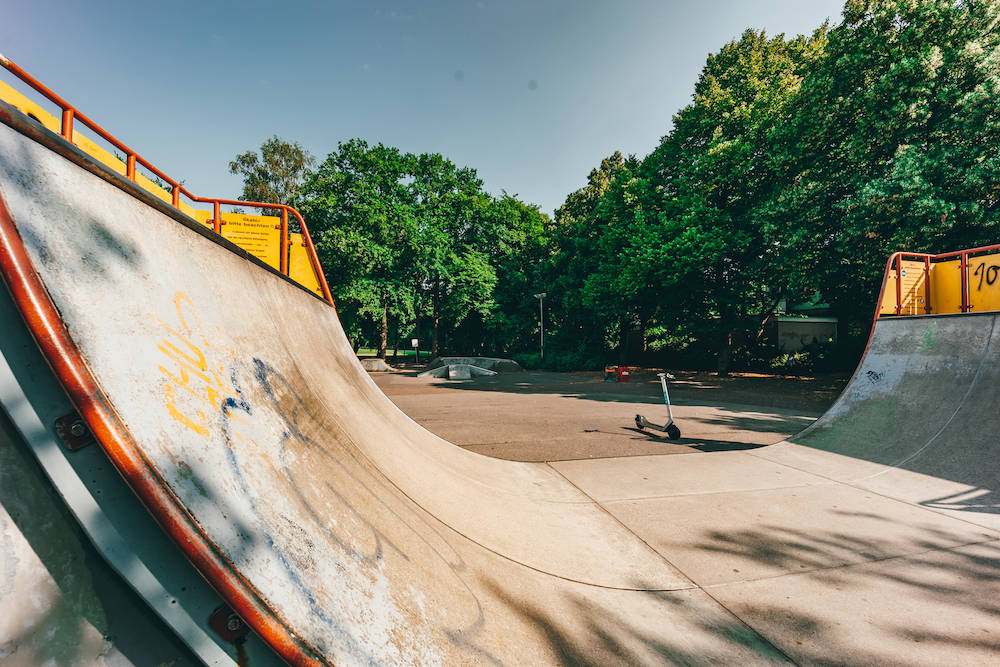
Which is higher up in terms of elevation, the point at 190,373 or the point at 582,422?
the point at 190,373

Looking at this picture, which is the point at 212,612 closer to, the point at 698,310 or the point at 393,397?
the point at 393,397

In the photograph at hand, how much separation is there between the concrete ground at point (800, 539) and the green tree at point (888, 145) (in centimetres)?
1121

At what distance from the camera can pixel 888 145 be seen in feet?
49.3

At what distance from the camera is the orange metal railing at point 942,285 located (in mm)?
8266

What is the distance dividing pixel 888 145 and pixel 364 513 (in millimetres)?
20740

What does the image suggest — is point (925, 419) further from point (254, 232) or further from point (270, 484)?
point (254, 232)

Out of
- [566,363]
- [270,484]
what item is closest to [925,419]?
[270,484]

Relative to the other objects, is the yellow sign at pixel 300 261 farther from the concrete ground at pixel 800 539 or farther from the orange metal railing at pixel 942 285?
the orange metal railing at pixel 942 285

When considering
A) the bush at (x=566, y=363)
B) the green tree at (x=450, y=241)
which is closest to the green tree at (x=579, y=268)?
the bush at (x=566, y=363)

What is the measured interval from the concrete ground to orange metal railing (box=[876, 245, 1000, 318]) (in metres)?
4.15

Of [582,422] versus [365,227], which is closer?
[582,422]

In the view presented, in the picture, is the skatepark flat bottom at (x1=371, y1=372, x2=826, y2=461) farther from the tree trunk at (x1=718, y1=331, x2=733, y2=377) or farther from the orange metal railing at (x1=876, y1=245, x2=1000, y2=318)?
the tree trunk at (x1=718, y1=331, x2=733, y2=377)

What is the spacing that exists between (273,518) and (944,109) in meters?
21.6

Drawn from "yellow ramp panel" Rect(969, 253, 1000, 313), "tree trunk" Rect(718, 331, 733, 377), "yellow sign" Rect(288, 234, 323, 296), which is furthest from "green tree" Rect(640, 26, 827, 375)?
"yellow sign" Rect(288, 234, 323, 296)
